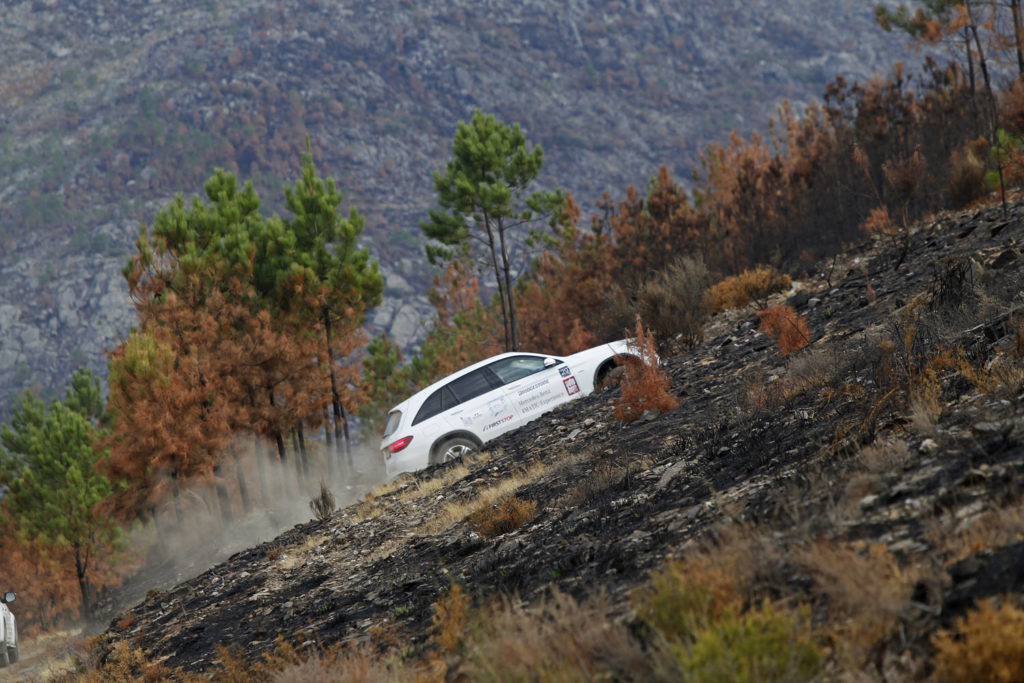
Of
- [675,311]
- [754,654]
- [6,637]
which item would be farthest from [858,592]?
[6,637]

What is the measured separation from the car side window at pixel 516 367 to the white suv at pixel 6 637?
773cm

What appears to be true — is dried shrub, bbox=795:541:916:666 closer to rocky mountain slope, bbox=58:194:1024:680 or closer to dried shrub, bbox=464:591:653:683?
rocky mountain slope, bbox=58:194:1024:680

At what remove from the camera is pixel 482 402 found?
43.9 ft

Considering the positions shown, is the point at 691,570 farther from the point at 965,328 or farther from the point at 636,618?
the point at 965,328

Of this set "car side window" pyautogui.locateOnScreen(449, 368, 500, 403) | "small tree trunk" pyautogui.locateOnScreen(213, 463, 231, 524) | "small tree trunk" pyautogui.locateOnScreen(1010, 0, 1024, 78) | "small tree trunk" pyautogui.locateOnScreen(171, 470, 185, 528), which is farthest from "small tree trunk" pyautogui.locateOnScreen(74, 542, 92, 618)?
"small tree trunk" pyautogui.locateOnScreen(1010, 0, 1024, 78)

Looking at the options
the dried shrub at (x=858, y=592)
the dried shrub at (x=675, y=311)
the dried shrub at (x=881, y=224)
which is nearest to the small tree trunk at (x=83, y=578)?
the dried shrub at (x=675, y=311)

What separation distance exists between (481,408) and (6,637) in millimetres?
8028

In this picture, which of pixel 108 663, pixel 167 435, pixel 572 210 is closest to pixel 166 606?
pixel 108 663

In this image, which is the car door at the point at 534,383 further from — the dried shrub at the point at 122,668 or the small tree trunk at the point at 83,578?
the small tree trunk at the point at 83,578

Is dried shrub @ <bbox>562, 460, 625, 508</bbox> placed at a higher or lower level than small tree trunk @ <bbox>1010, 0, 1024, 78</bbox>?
lower

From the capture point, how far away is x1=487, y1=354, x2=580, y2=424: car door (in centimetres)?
1359

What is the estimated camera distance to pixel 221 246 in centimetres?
2539

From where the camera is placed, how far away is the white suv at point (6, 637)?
45.2ft

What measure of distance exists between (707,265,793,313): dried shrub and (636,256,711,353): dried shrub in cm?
64
